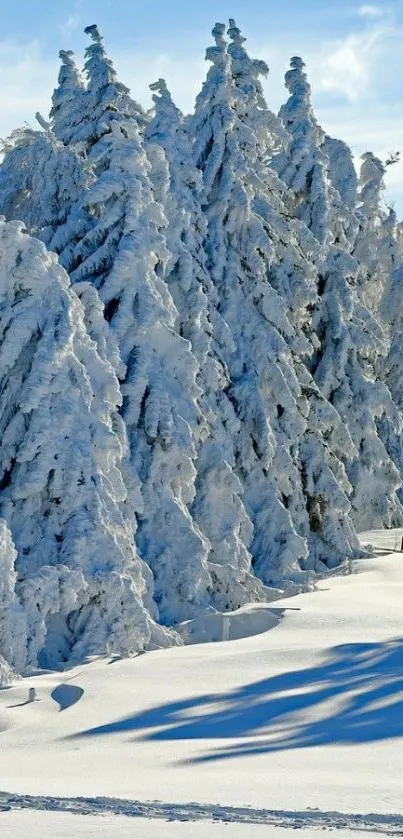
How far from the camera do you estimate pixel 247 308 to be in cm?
3119

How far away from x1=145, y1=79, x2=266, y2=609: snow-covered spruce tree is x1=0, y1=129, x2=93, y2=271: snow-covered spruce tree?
5.52 feet

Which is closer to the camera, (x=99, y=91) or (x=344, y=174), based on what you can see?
(x=99, y=91)

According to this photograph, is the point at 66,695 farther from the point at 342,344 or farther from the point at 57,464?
the point at 342,344

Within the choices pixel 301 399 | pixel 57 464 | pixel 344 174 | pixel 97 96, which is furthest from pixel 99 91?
pixel 344 174

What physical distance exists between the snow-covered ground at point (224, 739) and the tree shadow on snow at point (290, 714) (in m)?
0.02

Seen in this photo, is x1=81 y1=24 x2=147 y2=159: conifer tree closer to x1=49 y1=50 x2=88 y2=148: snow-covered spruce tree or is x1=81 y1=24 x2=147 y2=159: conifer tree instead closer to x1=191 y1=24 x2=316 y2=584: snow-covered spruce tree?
x1=49 y1=50 x2=88 y2=148: snow-covered spruce tree

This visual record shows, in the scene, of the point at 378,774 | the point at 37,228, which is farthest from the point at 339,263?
the point at 378,774

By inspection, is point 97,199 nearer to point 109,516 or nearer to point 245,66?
point 109,516

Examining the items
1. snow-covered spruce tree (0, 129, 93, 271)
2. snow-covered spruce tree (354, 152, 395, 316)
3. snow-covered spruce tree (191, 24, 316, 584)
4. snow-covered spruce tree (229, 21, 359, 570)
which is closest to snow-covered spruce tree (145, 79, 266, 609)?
snow-covered spruce tree (191, 24, 316, 584)

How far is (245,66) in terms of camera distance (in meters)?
35.2

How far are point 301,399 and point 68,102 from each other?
8.03 metres

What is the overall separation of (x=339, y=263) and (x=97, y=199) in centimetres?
1435

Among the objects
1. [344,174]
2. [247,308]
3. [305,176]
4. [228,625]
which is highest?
[344,174]

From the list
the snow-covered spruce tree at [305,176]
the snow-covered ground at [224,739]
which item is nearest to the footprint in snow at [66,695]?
the snow-covered ground at [224,739]
